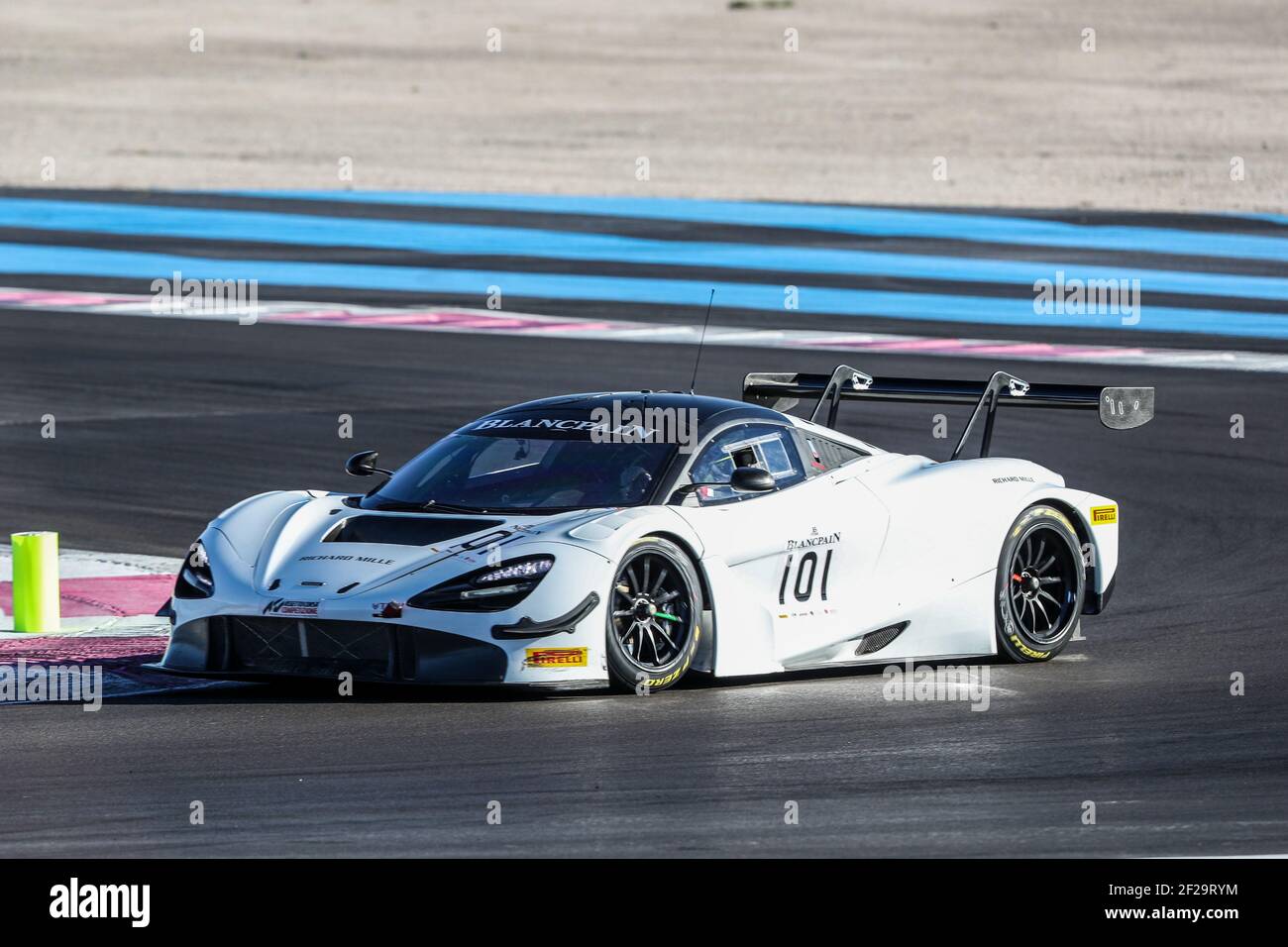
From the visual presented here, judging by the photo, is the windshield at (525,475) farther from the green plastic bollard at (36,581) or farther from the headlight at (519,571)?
the green plastic bollard at (36,581)

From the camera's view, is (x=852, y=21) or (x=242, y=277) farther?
(x=852, y=21)

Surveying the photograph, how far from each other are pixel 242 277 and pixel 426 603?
1618 centimetres

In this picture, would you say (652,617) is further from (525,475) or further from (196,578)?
(196,578)

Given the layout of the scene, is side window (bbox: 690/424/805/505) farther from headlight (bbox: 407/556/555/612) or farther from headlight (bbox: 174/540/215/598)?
headlight (bbox: 174/540/215/598)

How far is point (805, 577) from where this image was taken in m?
10.2

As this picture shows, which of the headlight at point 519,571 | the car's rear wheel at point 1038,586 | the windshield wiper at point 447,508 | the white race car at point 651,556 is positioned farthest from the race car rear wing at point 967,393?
the headlight at point 519,571

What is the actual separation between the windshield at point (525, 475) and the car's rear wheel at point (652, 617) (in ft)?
1.37

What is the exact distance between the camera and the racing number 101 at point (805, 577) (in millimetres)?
10164

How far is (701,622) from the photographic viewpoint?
9.86 meters
